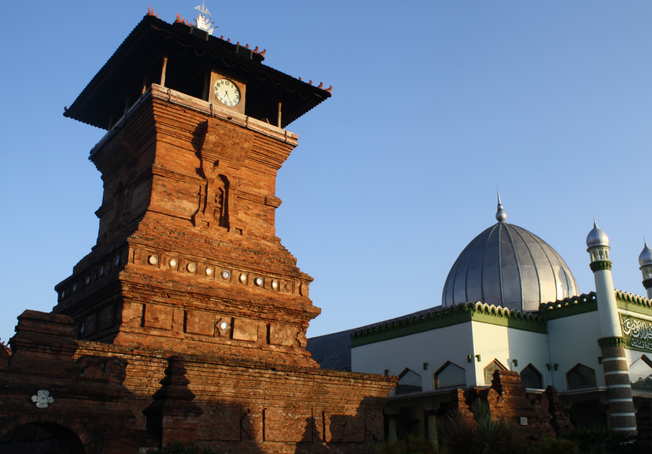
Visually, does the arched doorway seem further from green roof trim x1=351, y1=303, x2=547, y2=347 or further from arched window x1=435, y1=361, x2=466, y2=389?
green roof trim x1=351, y1=303, x2=547, y2=347

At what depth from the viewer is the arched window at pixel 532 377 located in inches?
983

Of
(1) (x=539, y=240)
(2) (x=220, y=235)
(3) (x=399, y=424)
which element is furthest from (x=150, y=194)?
(1) (x=539, y=240)

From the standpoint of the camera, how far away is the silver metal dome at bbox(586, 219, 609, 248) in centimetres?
2629

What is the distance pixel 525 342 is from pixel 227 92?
653 inches

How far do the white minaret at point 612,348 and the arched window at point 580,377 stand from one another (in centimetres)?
83

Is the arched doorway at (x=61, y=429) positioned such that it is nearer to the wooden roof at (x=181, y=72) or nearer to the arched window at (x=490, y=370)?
the wooden roof at (x=181, y=72)

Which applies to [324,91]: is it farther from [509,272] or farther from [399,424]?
[399,424]

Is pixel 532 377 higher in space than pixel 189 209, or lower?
lower

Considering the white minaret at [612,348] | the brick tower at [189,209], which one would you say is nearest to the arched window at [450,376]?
the white minaret at [612,348]

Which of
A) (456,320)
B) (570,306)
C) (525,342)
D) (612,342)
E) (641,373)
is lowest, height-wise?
(641,373)

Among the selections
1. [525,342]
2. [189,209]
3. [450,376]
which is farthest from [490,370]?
[189,209]

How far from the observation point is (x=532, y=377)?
25375 mm

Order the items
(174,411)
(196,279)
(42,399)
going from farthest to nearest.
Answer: (196,279)
(174,411)
(42,399)

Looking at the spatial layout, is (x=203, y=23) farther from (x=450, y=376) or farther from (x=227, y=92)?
(x=450, y=376)
